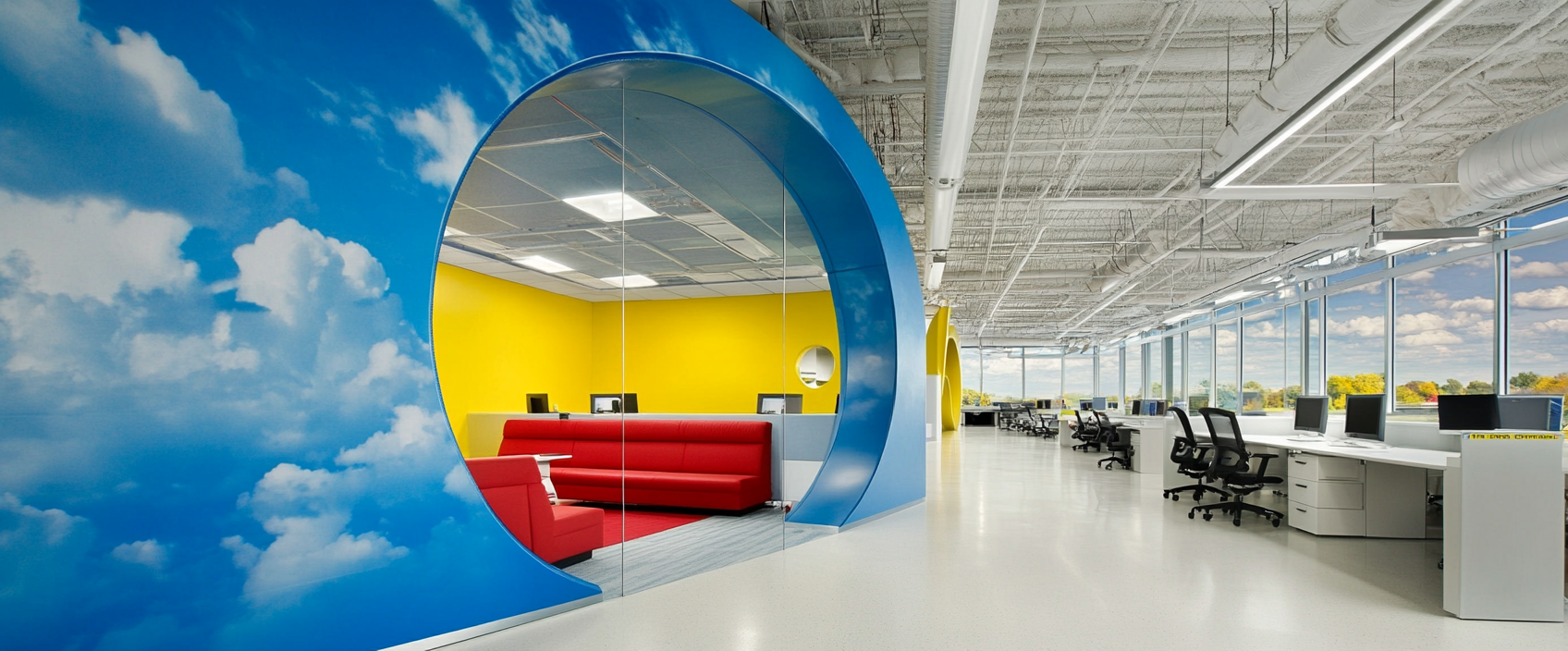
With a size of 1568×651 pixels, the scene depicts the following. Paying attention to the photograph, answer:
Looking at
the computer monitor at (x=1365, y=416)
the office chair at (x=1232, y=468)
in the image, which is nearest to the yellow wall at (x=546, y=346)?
the office chair at (x=1232, y=468)

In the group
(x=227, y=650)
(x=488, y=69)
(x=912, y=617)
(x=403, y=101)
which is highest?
(x=488, y=69)

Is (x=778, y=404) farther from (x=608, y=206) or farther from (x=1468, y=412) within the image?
(x=1468, y=412)

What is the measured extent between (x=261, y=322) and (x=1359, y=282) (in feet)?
57.6

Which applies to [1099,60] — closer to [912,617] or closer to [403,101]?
[912,617]

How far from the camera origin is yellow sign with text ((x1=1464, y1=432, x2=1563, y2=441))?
12.8ft

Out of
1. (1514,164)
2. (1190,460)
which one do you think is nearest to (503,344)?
(1190,460)

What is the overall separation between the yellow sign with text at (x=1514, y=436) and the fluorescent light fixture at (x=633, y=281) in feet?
17.7

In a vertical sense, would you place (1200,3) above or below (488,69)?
above

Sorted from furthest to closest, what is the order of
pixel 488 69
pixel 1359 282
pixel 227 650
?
pixel 1359 282 → pixel 488 69 → pixel 227 650

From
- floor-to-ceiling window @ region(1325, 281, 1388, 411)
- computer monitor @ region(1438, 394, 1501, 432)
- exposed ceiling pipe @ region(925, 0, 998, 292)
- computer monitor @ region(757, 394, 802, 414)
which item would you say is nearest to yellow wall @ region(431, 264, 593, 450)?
computer monitor @ region(757, 394, 802, 414)

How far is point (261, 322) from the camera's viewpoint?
2.51 m

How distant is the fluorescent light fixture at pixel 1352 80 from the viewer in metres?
4.25

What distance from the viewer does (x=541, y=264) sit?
6473mm

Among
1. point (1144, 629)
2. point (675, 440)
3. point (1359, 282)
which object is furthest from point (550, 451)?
point (1359, 282)
